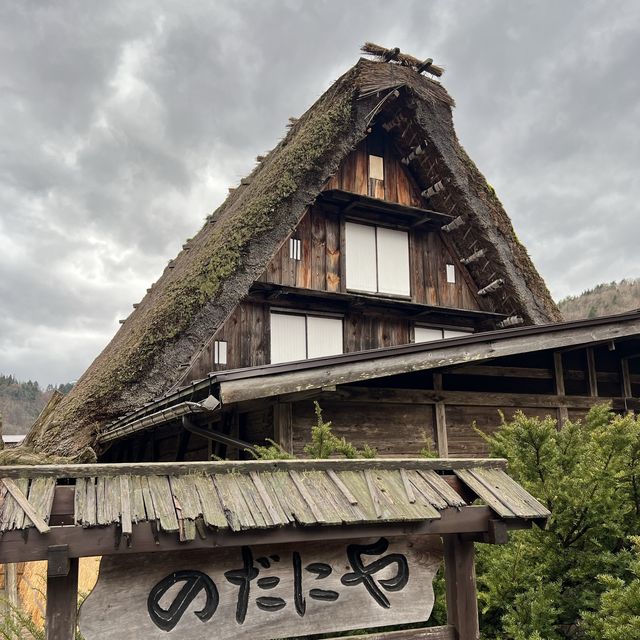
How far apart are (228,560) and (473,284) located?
10163 millimetres

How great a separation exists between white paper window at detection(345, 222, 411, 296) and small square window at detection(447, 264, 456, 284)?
971 mm

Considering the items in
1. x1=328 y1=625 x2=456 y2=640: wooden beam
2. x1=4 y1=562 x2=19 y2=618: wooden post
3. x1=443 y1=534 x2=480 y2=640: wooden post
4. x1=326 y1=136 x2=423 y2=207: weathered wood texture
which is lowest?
x1=4 y1=562 x2=19 y2=618: wooden post

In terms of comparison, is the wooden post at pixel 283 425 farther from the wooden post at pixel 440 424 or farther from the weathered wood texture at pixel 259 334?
the weathered wood texture at pixel 259 334

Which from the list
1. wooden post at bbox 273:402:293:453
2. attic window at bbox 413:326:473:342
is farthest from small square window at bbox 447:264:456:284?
wooden post at bbox 273:402:293:453

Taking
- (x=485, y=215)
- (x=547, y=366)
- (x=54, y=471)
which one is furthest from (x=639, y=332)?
(x=54, y=471)

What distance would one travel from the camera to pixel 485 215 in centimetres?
1112

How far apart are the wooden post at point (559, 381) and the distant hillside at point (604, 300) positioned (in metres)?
43.8

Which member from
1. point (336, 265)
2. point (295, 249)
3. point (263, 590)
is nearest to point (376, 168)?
point (336, 265)

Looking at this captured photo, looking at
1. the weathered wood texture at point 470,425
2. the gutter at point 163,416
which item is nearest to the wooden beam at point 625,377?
the weathered wood texture at point 470,425

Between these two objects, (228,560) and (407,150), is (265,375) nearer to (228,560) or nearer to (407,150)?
(228,560)

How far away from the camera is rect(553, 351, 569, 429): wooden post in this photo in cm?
823

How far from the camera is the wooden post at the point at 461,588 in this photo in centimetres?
292

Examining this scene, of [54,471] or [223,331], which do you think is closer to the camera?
[54,471]

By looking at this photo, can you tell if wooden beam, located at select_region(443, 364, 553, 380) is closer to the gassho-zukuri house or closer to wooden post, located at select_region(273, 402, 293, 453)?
the gassho-zukuri house
